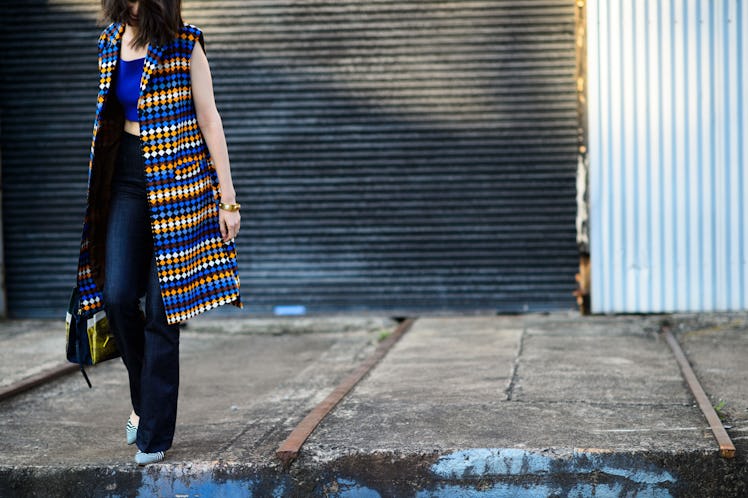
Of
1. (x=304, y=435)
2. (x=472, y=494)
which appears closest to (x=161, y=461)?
(x=304, y=435)

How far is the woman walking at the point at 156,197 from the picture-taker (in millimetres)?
3723

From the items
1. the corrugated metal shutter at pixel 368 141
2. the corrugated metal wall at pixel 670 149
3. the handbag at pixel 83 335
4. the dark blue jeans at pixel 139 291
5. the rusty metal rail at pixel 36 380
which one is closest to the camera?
the dark blue jeans at pixel 139 291

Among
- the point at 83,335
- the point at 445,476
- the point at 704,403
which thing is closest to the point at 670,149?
the point at 704,403

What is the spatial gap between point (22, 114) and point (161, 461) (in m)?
4.90

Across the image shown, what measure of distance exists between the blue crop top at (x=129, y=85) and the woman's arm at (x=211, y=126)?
200 millimetres

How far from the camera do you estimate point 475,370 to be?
5.55 m

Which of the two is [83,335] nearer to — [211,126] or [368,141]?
[211,126]

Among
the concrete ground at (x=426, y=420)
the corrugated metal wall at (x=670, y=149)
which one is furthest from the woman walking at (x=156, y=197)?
the corrugated metal wall at (x=670, y=149)

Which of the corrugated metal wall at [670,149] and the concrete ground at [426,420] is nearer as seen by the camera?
the concrete ground at [426,420]

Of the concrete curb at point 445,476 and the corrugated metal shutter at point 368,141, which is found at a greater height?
the corrugated metal shutter at point 368,141

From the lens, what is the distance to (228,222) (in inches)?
152

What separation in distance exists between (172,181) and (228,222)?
27 centimetres

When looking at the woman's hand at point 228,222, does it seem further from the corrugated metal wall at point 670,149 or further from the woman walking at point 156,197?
the corrugated metal wall at point 670,149

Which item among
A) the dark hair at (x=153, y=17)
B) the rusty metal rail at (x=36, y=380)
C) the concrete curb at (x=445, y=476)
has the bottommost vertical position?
the rusty metal rail at (x=36, y=380)
